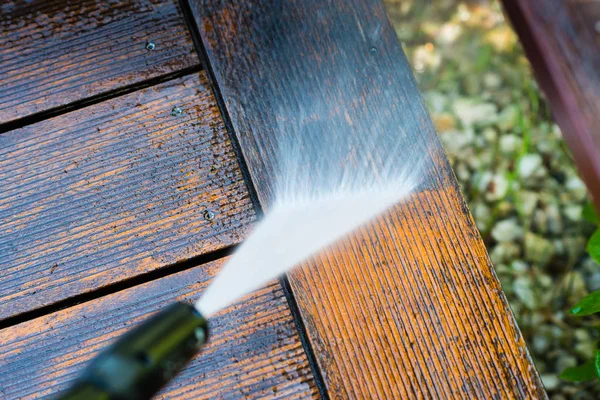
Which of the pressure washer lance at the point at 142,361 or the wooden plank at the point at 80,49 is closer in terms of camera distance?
the pressure washer lance at the point at 142,361

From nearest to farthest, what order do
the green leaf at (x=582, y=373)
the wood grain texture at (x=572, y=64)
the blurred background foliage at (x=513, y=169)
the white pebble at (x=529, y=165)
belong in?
the wood grain texture at (x=572, y=64) < the green leaf at (x=582, y=373) < the blurred background foliage at (x=513, y=169) < the white pebble at (x=529, y=165)

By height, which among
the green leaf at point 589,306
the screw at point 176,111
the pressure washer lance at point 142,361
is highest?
the screw at point 176,111

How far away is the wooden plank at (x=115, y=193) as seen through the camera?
75 cm

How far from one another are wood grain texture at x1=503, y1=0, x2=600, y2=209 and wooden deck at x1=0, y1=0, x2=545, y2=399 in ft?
0.57

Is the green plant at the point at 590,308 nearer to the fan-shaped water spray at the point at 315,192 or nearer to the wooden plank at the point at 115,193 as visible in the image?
the fan-shaped water spray at the point at 315,192

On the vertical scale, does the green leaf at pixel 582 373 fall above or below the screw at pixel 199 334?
below

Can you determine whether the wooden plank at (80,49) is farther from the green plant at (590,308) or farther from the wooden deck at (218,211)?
the green plant at (590,308)

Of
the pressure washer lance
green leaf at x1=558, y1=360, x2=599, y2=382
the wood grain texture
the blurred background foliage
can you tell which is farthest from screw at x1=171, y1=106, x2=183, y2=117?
the blurred background foliage

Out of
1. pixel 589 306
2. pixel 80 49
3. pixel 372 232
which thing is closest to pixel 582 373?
pixel 589 306

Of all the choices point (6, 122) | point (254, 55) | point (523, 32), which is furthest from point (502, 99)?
point (6, 122)

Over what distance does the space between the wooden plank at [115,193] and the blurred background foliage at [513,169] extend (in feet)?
3.16

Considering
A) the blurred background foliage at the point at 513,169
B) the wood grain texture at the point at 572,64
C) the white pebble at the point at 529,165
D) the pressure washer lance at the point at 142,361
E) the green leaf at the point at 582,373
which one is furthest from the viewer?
the white pebble at the point at 529,165

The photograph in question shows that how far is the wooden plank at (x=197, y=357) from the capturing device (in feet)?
2.33

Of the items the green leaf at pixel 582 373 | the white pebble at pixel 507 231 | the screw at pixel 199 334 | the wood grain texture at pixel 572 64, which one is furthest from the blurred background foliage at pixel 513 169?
the screw at pixel 199 334
